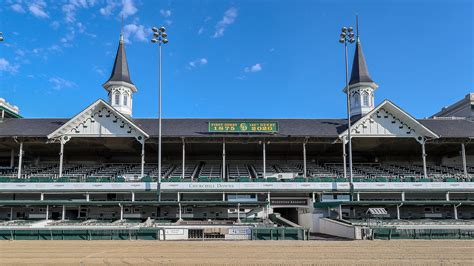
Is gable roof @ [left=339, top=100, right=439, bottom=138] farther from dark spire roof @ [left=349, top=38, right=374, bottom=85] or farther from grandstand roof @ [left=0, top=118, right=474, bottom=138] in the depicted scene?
dark spire roof @ [left=349, top=38, right=374, bottom=85]

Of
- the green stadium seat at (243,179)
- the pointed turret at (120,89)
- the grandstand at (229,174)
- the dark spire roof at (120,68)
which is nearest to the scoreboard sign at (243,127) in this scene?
the grandstand at (229,174)

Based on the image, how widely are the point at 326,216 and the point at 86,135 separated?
69.1ft

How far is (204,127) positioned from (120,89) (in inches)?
463

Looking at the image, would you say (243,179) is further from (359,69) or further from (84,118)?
(359,69)

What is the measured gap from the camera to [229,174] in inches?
1347

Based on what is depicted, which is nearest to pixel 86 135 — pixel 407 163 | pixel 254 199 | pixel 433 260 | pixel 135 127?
pixel 135 127

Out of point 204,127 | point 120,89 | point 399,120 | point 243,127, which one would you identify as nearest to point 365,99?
point 399,120

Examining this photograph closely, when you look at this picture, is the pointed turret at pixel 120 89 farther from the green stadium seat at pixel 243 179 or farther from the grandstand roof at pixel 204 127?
the green stadium seat at pixel 243 179

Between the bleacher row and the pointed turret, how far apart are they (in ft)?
20.2

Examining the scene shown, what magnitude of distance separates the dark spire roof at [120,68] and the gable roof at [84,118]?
8136 mm

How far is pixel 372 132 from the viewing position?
3375 cm

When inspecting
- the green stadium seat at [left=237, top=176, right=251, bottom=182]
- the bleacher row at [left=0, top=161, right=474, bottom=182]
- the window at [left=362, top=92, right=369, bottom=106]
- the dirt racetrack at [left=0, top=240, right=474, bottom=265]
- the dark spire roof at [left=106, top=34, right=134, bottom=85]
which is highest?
the dark spire roof at [left=106, top=34, right=134, bottom=85]

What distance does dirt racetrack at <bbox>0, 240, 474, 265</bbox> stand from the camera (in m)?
14.0

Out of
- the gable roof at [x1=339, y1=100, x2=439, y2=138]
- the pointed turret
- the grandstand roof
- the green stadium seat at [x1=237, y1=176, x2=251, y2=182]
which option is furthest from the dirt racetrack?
the pointed turret
